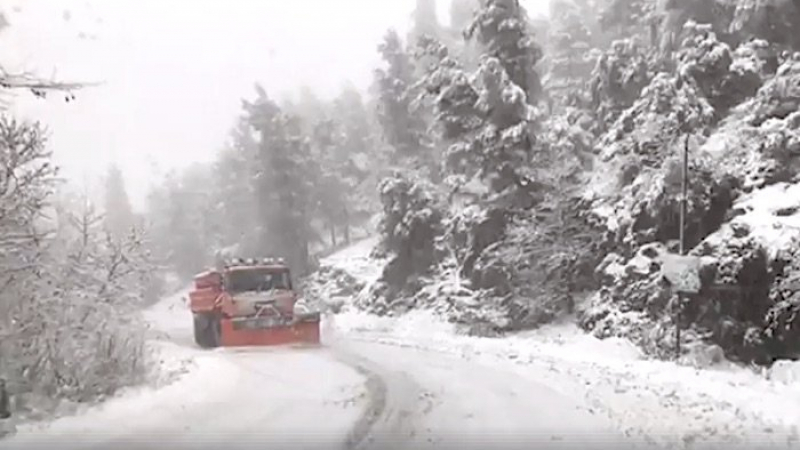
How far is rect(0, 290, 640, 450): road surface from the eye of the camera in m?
9.80

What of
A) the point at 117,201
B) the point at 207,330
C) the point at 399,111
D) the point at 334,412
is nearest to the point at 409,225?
the point at 399,111

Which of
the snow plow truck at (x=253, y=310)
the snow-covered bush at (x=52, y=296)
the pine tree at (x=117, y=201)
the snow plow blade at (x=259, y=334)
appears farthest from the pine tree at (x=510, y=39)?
the snow-covered bush at (x=52, y=296)

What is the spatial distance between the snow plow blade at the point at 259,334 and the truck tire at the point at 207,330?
42.5 inches

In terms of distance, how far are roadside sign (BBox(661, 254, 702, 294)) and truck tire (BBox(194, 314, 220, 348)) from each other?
1256 centimetres

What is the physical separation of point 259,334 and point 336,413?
483 inches

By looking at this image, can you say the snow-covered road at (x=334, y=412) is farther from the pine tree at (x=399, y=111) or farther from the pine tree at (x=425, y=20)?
the pine tree at (x=399, y=111)

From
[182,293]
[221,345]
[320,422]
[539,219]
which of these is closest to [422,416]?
[320,422]

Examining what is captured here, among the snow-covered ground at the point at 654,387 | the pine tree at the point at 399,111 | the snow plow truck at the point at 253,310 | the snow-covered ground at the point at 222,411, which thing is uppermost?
the pine tree at the point at 399,111

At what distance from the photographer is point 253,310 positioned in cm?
2388

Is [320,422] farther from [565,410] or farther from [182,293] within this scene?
[182,293]

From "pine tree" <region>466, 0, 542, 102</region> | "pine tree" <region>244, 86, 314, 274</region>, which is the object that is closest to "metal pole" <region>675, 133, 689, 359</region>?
"pine tree" <region>466, 0, 542, 102</region>

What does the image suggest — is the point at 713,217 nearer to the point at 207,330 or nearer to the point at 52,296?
the point at 207,330

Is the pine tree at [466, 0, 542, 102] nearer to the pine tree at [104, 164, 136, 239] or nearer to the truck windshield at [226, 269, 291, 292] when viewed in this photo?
the truck windshield at [226, 269, 291, 292]

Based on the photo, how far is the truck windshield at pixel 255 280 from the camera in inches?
965
